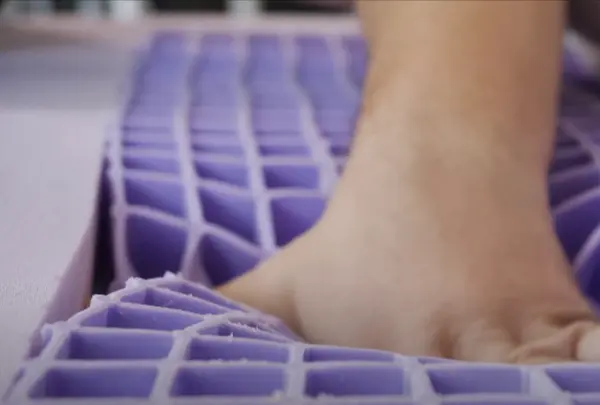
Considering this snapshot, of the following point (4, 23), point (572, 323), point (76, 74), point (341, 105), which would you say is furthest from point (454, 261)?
point (4, 23)

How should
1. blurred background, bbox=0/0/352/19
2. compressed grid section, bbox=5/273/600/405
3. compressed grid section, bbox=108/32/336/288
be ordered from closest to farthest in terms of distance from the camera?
compressed grid section, bbox=5/273/600/405
compressed grid section, bbox=108/32/336/288
blurred background, bbox=0/0/352/19

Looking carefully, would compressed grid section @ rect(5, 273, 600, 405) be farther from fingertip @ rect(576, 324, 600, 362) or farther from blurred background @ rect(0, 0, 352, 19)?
blurred background @ rect(0, 0, 352, 19)

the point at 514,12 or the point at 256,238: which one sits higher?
the point at 514,12

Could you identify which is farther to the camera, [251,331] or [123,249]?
[123,249]

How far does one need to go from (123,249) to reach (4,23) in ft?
1.42

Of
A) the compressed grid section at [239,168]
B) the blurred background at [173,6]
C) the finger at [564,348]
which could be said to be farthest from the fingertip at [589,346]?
the blurred background at [173,6]

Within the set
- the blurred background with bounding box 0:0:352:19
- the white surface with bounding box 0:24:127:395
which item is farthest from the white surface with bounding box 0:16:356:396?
the blurred background with bounding box 0:0:352:19

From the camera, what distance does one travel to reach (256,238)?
1.40 ft

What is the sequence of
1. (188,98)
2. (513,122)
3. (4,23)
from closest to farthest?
1. (513,122)
2. (188,98)
3. (4,23)

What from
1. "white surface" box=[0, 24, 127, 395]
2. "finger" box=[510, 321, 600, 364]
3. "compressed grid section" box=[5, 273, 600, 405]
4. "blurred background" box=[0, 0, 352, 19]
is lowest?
"finger" box=[510, 321, 600, 364]

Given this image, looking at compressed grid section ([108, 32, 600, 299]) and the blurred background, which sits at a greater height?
the blurred background

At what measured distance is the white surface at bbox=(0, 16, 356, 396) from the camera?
286 millimetres

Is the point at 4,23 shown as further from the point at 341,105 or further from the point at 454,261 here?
the point at 454,261

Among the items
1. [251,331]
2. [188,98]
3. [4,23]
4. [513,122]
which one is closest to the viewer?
[251,331]
